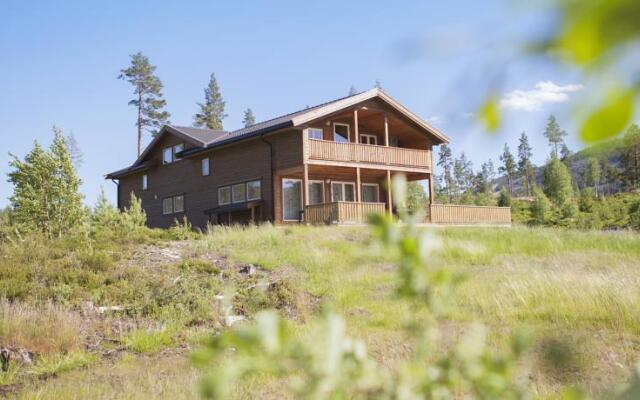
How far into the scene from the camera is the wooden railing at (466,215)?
24.4 m

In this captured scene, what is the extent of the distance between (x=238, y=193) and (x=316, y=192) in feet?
11.5

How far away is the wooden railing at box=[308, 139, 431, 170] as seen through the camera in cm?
2238

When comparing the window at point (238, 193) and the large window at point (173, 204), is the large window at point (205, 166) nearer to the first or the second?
the window at point (238, 193)

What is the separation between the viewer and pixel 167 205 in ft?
99.5

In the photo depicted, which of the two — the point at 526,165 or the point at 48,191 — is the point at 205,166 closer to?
the point at 48,191

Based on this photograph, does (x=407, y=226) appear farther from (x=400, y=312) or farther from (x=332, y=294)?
(x=332, y=294)

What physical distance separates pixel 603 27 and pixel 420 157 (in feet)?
84.4

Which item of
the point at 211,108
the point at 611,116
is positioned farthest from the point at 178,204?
the point at 211,108

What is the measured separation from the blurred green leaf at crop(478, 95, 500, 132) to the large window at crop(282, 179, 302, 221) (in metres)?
22.8

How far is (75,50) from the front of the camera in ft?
91.6

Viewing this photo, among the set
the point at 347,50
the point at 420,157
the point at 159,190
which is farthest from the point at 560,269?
the point at 159,190

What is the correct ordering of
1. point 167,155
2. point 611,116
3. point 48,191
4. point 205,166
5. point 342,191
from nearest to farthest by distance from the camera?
point 611,116, point 48,191, point 342,191, point 205,166, point 167,155

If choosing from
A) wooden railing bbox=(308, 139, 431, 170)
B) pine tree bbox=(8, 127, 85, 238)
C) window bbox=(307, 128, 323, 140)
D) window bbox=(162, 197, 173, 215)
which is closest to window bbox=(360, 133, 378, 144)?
wooden railing bbox=(308, 139, 431, 170)

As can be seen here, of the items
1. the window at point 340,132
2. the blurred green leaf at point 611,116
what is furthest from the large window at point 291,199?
the blurred green leaf at point 611,116
